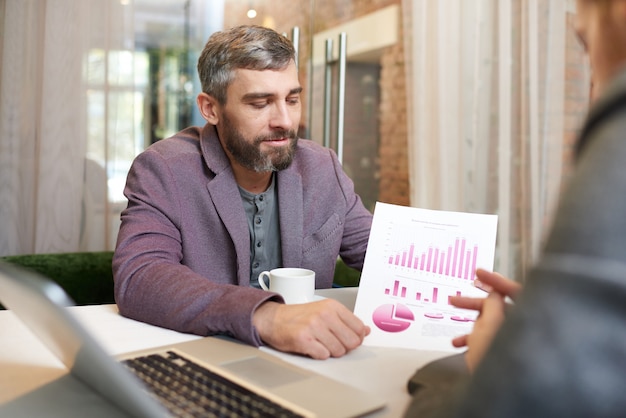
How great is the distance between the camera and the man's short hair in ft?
5.41

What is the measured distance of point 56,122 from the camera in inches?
101

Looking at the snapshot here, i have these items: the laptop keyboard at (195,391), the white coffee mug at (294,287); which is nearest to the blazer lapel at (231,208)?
the white coffee mug at (294,287)

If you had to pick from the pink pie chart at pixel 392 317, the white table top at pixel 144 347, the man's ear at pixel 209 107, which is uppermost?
the man's ear at pixel 209 107

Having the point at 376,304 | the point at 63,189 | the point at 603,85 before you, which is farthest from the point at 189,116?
the point at 603,85

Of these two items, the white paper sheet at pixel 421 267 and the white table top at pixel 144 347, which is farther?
the white paper sheet at pixel 421 267

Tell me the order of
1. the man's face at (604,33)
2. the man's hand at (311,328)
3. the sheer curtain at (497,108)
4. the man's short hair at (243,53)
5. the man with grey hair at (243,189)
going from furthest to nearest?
1. the sheer curtain at (497,108)
2. the man's short hair at (243,53)
3. the man with grey hair at (243,189)
4. the man's hand at (311,328)
5. the man's face at (604,33)

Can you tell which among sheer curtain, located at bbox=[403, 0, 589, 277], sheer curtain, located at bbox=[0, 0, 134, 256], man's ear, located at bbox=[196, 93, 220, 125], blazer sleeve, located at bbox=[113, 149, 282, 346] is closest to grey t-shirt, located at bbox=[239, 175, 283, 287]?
blazer sleeve, located at bbox=[113, 149, 282, 346]

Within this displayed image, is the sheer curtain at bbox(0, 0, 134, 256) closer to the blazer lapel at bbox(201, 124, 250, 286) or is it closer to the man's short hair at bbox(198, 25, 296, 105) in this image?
the man's short hair at bbox(198, 25, 296, 105)

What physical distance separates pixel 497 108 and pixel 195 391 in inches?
84.0

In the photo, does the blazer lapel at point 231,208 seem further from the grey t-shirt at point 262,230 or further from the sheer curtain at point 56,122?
the sheer curtain at point 56,122

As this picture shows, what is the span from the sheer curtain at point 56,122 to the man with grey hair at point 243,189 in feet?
3.49

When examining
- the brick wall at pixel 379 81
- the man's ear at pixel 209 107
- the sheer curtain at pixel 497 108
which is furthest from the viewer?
the brick wall at pixel 379 81

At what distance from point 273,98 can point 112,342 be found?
0.85m

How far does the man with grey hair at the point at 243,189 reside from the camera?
1502 mm
